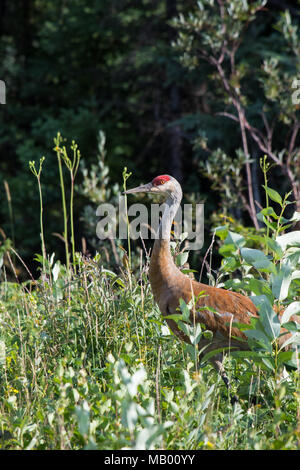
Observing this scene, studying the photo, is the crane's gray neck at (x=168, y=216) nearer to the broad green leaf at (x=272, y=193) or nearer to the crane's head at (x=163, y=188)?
the crane's head at (x=163, y=188)

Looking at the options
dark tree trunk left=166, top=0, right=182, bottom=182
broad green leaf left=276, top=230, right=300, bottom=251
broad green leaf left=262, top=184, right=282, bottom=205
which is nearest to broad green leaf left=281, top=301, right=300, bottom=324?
broad green leaf left=276, top=230, right=300, bottom=251

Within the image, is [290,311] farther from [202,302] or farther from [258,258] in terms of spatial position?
[202,302]

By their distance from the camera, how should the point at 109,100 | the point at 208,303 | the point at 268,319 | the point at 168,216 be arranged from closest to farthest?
the point at 268,319
the point at 208,303
the point at 168,216
the point at 109,100

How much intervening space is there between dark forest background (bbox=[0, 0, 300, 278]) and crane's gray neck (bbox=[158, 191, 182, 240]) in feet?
15.9

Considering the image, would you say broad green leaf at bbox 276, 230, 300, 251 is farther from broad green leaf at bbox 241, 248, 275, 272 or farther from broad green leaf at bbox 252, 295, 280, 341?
broad green leaf at bbox 252, 295, 280, 341

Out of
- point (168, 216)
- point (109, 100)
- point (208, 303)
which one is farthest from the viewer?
point (109, 100)

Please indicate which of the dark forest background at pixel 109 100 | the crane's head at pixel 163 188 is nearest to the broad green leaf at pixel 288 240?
the crane's head at pixel 163 188

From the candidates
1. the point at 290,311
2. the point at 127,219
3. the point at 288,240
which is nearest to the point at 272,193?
the point at 288,240

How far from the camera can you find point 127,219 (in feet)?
12.2

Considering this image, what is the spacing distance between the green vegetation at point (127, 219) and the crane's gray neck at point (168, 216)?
11.2 inches

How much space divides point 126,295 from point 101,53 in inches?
434

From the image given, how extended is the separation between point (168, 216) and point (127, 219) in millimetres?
467

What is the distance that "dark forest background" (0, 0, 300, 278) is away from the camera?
9664 mm
